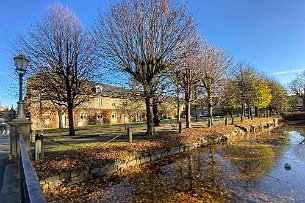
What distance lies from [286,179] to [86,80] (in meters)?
19.0

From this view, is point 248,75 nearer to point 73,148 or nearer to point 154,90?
point 154,90

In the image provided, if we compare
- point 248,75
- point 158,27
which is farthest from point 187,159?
point 248,75

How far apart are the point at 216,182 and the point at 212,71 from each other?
1866 centimetres

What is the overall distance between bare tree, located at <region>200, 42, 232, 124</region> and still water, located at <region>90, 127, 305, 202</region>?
43.0 feet

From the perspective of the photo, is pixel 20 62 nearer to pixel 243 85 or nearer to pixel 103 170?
pixel 103 170

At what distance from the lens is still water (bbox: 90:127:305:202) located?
26.9 feet

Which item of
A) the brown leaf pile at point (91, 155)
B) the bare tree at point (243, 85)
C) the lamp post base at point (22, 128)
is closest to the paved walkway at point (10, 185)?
the brown leaf pile at point (91, 155)

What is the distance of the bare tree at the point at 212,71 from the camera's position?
2619 cm

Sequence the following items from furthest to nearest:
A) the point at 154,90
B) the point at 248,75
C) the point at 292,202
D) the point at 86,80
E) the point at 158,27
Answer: the point at 248,75
the point at 86,80
the point at 154,90
the point at 158,27
the point at 292,202

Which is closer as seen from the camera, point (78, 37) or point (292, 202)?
point (292, 202)

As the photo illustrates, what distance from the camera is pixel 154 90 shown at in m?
19.0

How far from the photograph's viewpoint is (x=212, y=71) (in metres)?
26.9

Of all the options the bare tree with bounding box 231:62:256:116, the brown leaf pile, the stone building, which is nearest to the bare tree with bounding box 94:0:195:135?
the brown leaf pile

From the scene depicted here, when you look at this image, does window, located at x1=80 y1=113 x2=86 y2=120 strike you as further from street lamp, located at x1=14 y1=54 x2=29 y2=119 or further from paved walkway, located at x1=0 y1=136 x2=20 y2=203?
paved walkway, located at x1=0 y1=136 x2=20 y2=203
